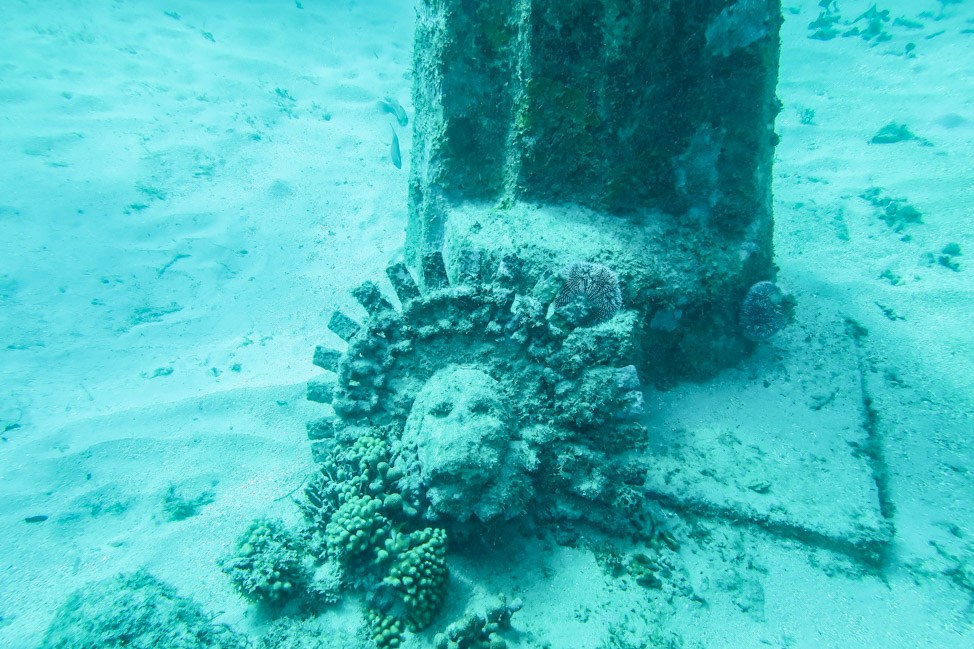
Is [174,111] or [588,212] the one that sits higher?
[174,111]

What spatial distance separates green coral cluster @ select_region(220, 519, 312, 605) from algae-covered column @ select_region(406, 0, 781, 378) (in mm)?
2760

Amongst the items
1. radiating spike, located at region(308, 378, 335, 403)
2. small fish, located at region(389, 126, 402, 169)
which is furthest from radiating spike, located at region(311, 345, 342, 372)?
small fish, located at region(389, 126, 402, 169)

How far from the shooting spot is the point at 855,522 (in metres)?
3.37

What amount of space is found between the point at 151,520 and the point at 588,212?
5708 mm

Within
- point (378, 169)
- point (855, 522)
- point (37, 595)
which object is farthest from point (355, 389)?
point (378, 169)

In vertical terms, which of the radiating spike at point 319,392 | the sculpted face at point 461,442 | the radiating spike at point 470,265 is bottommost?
the radiating spike at point 319,392

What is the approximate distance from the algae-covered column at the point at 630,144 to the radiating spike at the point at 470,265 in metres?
0.05

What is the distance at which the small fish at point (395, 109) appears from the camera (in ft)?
39.8

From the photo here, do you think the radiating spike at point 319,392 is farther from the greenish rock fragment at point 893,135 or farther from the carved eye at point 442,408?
the greenish rock fragment at point 893,135

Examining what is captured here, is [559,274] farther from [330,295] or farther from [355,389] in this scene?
[330,295]

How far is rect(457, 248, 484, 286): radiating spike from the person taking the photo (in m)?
3.89


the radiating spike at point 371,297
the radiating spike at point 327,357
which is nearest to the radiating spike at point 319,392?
the radiating spike at point 327,357

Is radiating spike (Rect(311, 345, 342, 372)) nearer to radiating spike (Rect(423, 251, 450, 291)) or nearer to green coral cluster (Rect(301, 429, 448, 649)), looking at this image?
green coral cluster (Rect(301, 429, 448, 649))

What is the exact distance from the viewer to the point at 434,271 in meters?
3.96
